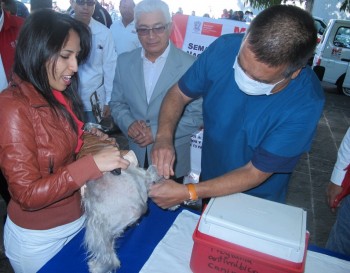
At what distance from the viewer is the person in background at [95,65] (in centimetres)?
327

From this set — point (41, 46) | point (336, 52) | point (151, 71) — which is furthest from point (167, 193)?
point (336, 52)

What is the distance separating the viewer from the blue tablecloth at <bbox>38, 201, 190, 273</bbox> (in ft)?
4.44

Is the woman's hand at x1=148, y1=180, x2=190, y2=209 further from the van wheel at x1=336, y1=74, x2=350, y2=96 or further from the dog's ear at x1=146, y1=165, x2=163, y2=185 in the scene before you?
the van wheel at x1=336, y1=74, x2=350, y2=96

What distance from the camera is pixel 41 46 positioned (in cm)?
128

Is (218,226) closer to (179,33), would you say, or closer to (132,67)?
(132,67)

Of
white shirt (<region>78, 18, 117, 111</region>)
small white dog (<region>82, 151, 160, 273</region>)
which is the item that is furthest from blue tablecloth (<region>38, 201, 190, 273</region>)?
white shirt (<region>78, 18, 117, 111</region>)

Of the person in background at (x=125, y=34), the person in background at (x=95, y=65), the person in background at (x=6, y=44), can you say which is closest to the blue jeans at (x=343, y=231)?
the person in background at (x=95, y=65)

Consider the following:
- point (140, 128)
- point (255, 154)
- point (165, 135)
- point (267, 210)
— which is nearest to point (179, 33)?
point (140, 128)

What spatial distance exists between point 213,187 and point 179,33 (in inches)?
94.9

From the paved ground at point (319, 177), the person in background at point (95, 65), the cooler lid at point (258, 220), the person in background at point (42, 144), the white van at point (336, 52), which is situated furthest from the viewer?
the white van at point (336, 52)

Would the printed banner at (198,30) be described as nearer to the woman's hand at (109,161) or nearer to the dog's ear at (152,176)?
the dog's ear at (152,176)

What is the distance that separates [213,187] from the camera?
4.99 ft

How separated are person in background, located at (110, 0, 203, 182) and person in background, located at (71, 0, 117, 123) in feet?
2.54

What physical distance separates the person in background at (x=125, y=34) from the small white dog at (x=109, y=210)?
3676mm
